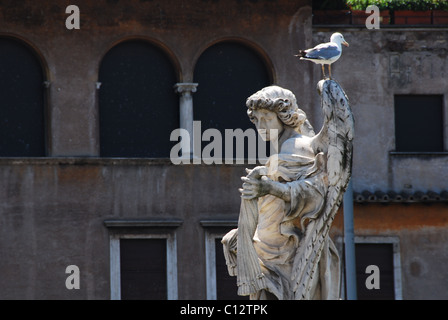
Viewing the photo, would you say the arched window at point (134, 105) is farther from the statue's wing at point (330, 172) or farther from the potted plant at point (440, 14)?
the statue's wing at point (330, 172)

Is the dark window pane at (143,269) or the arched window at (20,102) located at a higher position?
the arched window at (20,102)

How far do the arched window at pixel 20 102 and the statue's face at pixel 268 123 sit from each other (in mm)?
18664

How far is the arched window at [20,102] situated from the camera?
99.7 ft

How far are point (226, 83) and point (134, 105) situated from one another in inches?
69.2

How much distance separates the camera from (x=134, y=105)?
30844mm

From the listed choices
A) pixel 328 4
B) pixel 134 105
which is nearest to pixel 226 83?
pixel 134 105

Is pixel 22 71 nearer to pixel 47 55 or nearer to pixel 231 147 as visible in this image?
pixel 47 55

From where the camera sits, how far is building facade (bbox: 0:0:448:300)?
3036 cm

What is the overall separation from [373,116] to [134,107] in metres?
4.61

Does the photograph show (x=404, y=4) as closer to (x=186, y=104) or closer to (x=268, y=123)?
(x=186, y=104)

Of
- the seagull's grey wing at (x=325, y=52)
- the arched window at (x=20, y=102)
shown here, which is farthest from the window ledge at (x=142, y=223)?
the seagull's grey wing at (x=325, y=52)

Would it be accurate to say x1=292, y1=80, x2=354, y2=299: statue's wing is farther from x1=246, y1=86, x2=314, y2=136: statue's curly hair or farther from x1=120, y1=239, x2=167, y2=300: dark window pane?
x1=120, y1=239, x2=167, y2=300: dark window pane

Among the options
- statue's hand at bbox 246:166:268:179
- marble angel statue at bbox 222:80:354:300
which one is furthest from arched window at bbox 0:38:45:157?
statue's hand at bbox 246:166:268:179
